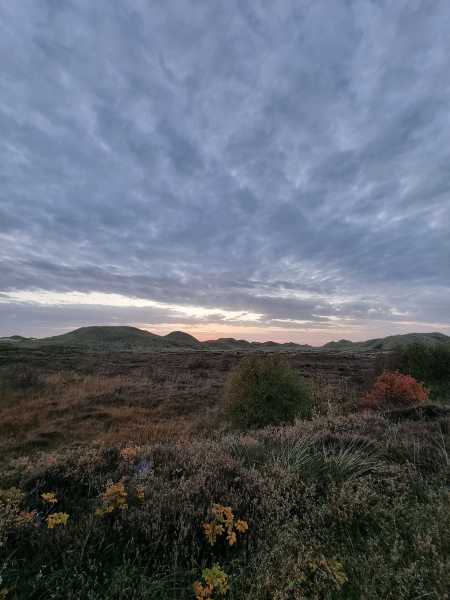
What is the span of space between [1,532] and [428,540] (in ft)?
12.5

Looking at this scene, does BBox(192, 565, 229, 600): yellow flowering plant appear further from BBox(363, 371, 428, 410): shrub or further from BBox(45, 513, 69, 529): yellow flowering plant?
BBox(363, 371, 428, 410): shrub

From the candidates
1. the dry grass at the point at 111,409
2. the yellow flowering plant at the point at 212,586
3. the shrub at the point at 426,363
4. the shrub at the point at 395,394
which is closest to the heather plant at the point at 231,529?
the yellow flowering plant at the point at 212,586

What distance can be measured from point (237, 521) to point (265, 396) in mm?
7230

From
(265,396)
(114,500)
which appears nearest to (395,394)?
(265,396)

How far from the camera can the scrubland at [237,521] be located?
7.66ft

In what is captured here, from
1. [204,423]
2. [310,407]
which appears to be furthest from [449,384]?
[204,423]

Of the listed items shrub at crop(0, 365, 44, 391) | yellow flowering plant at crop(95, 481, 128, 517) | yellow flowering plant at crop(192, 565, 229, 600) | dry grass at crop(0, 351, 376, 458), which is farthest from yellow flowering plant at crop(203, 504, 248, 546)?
shrub at crop(0, 365, 44, 391)

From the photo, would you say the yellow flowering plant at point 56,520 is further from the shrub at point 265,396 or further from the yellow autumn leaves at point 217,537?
the shrub at point 265,396

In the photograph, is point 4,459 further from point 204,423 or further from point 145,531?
point 145,531

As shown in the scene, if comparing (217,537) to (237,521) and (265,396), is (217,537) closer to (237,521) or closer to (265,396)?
(237,521)

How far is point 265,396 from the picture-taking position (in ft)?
32.9

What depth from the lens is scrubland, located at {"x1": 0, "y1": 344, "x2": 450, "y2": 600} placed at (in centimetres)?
233

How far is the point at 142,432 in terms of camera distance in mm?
10281

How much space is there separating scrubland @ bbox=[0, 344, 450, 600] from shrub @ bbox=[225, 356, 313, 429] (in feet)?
13.1
